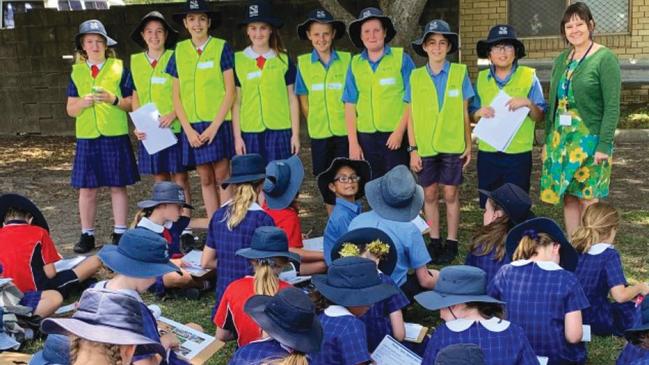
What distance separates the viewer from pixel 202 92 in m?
6.15

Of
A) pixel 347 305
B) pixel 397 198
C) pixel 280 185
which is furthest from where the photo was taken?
pixel 280 185

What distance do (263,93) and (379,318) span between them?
270 cm

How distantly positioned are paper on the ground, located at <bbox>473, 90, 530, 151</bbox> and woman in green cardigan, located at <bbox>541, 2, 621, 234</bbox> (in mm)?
221

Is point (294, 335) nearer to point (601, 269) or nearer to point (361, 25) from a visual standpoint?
point (601, 269)

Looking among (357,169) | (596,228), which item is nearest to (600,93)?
(596,228)

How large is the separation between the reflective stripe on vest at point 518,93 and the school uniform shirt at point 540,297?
6.57ft

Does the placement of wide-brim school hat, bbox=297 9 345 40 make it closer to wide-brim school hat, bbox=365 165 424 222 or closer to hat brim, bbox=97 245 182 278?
wide-brim school hat, bbox=365 165 424 222

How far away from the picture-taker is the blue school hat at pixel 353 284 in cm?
336

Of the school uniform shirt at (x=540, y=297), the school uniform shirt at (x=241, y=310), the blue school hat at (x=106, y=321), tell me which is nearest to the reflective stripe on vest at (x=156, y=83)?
the school uniform shirt at (x=241, y=310)

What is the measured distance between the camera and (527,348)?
317 cm

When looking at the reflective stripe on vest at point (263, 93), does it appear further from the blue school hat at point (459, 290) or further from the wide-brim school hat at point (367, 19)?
the blue school hat at point (459, 290)

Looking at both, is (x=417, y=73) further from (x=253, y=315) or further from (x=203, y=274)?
(x=253, y=315)

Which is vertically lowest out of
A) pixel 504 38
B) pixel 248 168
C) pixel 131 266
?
pixel 131 266

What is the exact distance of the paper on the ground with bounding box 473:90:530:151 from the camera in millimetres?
5535
